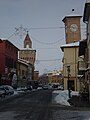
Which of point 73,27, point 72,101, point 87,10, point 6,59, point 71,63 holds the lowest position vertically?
point 72,101

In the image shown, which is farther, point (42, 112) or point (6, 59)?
point (6, 59)

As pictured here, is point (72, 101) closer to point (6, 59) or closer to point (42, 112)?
point (42, 112)

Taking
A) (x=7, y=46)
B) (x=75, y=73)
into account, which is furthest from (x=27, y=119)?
(x=7, y=46)

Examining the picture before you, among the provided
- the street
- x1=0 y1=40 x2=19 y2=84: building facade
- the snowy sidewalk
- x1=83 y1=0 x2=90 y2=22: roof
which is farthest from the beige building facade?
the street

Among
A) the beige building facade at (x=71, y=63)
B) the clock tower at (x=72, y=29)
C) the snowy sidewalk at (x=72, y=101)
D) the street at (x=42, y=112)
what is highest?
the clock tower at (x=72, y=29)

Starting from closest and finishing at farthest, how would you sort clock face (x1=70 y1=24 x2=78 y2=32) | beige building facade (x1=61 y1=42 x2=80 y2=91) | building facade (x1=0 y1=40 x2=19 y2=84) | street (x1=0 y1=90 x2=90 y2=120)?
street (x1=0 y1=90 x2=90 y2=120), beige building facade (x1=61 y1=42 x2=80 y2=91), building facade (x1=0 y1=40 x2=19 y2=84), clock face (x1=70 y1=24 x2=78 y2=32)

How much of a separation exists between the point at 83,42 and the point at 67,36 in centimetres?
4988

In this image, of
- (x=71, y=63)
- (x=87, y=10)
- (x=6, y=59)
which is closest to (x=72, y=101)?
(x=87, y=10)

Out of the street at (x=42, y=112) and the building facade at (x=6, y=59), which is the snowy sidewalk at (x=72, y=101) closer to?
the street at (x=42, y=112)

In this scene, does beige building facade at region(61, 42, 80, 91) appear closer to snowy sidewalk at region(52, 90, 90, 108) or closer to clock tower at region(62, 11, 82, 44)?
clock tower at region(62, 11, 82, 44)

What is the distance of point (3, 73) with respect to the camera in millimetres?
Answer: 81438

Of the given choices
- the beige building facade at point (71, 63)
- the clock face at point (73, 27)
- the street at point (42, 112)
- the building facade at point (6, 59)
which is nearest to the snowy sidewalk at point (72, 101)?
the street at point (42, 112)

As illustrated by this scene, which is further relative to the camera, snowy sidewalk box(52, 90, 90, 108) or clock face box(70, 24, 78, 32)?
clock face box(70, 24, 78, 32)

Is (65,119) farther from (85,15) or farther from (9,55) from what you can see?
(9,55)
